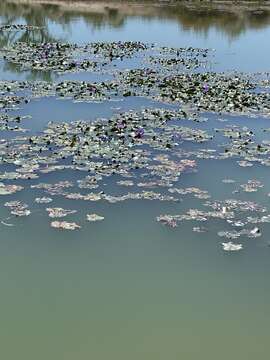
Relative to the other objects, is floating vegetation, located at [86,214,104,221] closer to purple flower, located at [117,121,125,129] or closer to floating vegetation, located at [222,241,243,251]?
floating vegetation, located at [222,241,243,251]

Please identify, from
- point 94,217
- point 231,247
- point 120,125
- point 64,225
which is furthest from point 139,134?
point 231,247

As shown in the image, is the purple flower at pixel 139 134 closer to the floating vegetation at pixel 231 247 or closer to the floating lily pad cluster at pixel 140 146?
the floating lily pad cluster at pixel 140 146

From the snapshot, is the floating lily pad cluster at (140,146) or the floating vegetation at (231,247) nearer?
the floating vegetation at (231,247)

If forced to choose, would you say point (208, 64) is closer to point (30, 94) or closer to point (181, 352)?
point (30, 94)

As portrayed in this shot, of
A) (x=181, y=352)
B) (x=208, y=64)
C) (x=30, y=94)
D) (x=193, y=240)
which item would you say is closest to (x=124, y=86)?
(x=30, y=94)

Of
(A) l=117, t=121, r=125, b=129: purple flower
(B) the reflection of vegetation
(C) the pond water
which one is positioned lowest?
(C) the pond water

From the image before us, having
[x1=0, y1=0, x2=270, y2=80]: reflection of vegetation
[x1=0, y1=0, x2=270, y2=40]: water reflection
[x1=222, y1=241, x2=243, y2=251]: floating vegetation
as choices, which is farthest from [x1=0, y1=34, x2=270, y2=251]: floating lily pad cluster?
[x1=0, y1=0, x2=270, y2=40]: water reflection

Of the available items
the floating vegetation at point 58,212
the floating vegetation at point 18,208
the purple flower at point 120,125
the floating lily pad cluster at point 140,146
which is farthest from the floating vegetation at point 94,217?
the purple flower at point 120,125

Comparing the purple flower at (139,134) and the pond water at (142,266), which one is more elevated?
the purple flower at (139,134)
